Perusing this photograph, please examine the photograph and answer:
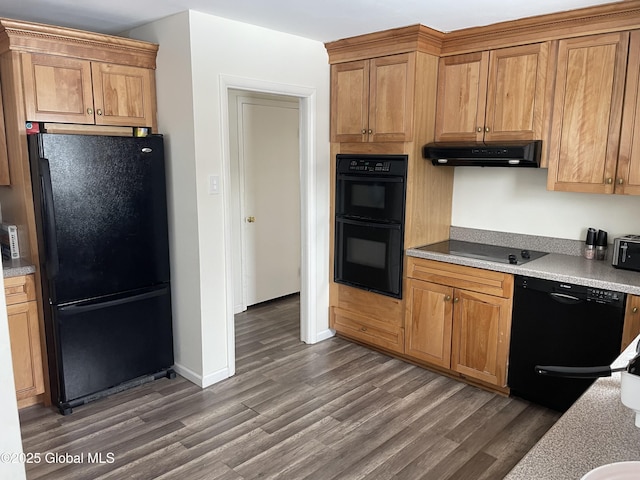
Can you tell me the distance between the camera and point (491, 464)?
2.48 m

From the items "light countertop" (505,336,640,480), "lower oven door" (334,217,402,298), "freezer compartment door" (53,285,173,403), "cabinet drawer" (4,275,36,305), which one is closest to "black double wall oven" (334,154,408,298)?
"lower oven door" (334,217,402,298)

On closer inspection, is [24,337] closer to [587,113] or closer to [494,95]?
[494,95]

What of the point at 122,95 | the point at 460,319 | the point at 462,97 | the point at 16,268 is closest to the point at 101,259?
the point at 16,268

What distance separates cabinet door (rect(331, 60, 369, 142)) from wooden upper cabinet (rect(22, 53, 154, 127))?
54.4 inches

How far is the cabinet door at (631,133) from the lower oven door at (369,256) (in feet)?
4.62

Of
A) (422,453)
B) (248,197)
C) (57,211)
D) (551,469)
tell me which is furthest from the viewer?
(248,197)

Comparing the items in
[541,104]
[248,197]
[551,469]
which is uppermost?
[541,104]

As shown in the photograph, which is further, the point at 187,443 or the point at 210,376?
the point at 210,376

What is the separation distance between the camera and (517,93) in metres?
3.11

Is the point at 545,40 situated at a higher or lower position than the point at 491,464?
higher

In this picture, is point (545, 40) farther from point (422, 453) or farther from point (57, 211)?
point (57, 211)

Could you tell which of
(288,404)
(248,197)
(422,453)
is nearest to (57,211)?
(288,404)

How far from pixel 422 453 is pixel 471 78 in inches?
95.7

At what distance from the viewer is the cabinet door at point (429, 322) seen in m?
3.34
